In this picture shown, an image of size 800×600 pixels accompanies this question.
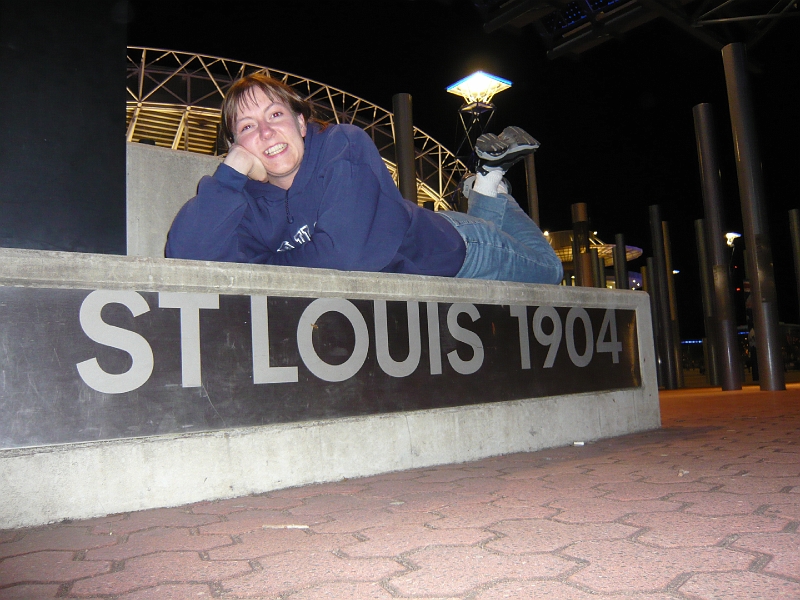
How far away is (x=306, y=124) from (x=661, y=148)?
20.8 metres

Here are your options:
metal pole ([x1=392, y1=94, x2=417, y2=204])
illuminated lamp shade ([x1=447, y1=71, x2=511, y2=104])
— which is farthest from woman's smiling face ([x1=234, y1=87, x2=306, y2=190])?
illuminated lamp shade ([x1=447, y1=71, x2=511, y2=104])

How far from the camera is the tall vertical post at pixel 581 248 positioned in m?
13.4

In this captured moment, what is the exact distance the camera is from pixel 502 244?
10.8 feet

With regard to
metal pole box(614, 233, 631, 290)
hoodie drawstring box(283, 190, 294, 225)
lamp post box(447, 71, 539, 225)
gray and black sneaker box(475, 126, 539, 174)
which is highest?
lamp post box(447, 71, 539, 225)

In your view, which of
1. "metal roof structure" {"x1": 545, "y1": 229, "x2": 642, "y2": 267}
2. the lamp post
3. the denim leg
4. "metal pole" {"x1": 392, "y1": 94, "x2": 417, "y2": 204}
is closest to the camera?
the denim leg

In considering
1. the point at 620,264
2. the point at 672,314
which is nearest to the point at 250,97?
the point at 672,314

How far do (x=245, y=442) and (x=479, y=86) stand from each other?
13719mm

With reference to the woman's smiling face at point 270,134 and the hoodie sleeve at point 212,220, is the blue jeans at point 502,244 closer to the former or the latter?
the woman's smiling face at point 270,134

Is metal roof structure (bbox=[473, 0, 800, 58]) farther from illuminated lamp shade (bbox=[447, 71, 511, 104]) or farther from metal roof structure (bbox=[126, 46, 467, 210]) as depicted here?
metal roof structure (bbox=[126, 46, 467, 210])

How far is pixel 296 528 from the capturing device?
1722mm

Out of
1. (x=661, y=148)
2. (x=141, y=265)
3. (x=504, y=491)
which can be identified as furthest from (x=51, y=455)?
(x=661, y=148)

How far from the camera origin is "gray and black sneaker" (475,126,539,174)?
3.21 m

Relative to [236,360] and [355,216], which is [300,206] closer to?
[355,216]

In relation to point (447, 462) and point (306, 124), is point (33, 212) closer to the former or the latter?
point (306, 124)
